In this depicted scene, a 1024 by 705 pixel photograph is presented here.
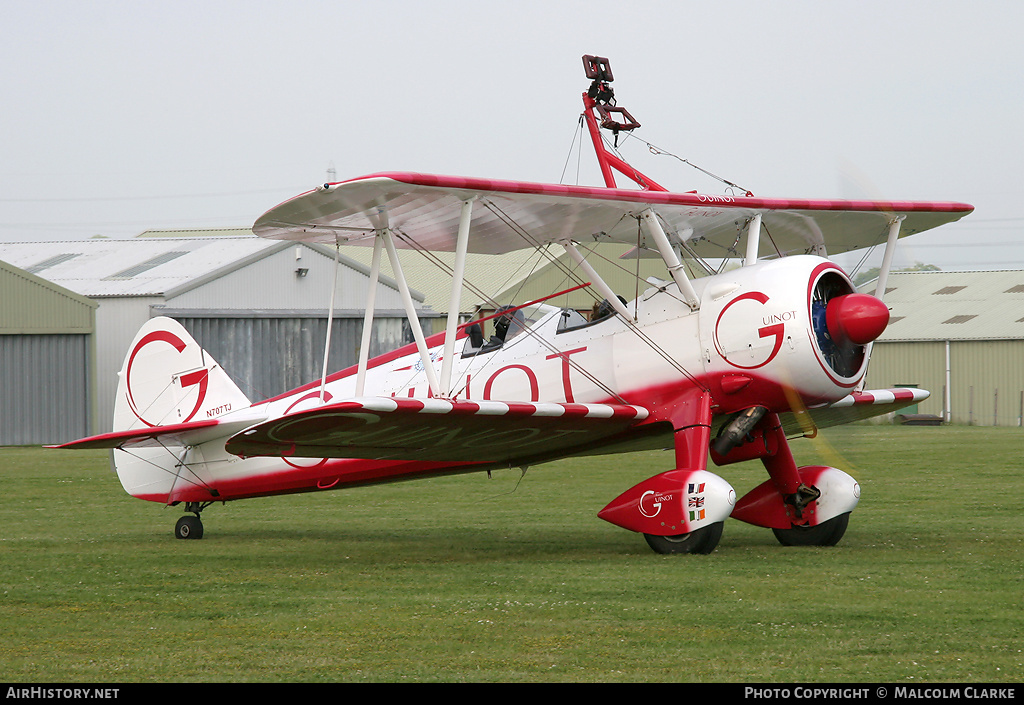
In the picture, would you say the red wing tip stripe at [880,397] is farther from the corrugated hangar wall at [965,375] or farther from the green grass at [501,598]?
the corrugated hangar wall at [965,375]

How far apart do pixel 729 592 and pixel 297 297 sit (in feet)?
84.1

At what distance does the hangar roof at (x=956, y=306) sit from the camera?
135ft

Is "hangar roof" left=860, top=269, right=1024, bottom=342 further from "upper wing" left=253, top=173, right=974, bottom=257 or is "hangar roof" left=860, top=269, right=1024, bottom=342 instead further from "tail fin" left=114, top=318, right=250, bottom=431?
"tail fin" left=114, top=318, right=250, bottom=431

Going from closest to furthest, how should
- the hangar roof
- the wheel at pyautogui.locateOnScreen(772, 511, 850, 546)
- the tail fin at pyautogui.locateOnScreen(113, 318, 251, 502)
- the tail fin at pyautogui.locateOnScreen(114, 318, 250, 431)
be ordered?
the wheel at pyautogui.locateOnScreen(772, 511, 850, 546)
the tail fin at pyautogui.locateOnScreen(113, 318, 251, 502)
the tail fin at pyautogui.locateOnScreen(114, 318, 250, 431)
the hangar roof

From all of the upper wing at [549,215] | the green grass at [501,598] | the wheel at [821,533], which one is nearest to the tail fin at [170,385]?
the green grass at [501,598]

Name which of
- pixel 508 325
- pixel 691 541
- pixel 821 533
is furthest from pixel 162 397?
pixel 821 533

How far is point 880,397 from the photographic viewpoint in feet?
40.8

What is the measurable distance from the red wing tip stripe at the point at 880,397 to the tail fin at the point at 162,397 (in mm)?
6487

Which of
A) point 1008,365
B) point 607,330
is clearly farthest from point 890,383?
point 607,330

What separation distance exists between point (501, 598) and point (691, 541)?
2.31m

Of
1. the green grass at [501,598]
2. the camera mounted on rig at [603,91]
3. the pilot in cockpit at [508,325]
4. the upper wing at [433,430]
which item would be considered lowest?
the green grass at [501,598]

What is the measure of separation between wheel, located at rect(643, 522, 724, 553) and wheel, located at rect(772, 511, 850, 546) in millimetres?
1484

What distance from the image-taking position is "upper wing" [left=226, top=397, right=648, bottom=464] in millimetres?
9572

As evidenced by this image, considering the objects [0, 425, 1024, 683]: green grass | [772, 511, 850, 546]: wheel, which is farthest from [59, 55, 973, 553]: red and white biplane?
[0, 425, 1024, 683]: green grass
